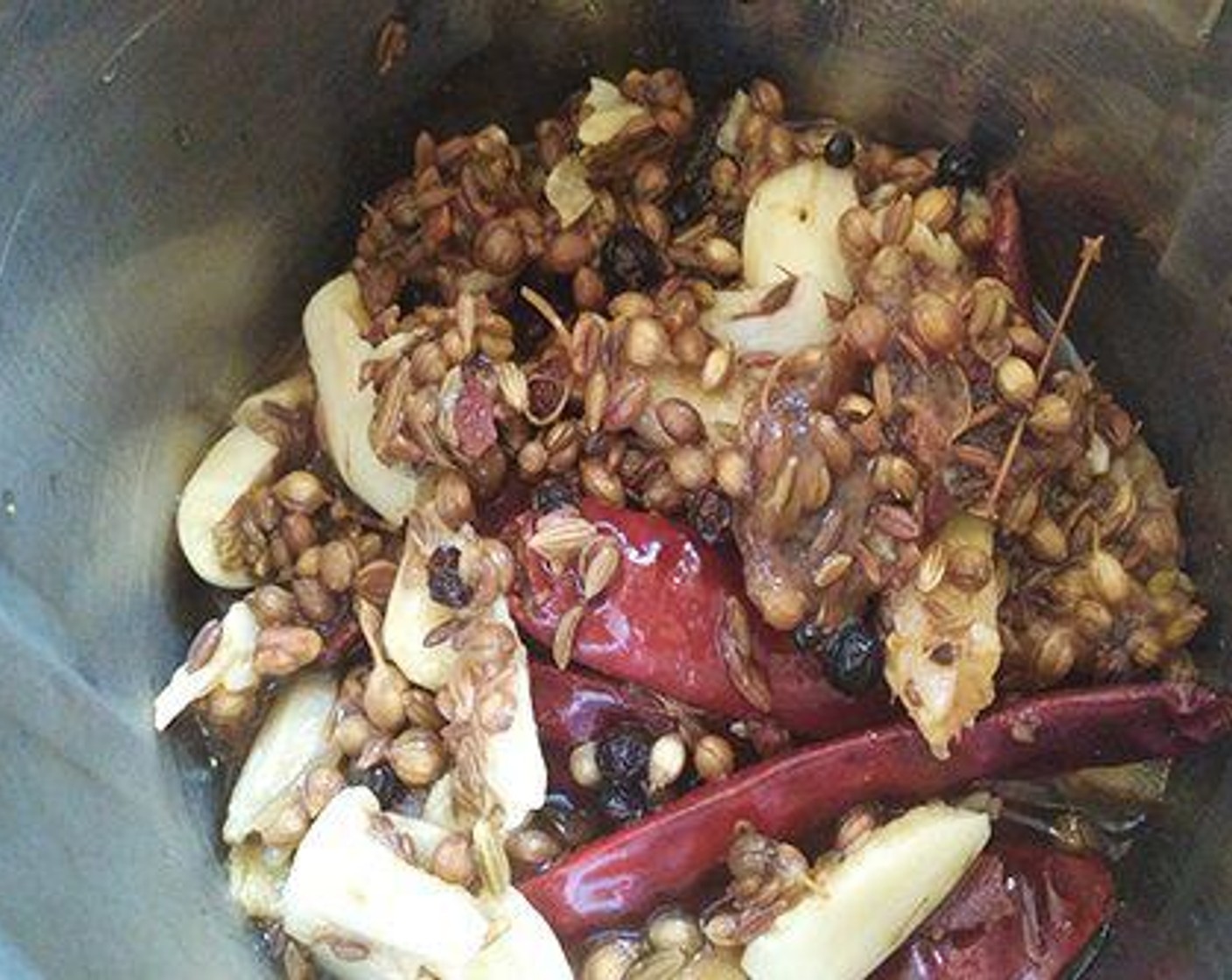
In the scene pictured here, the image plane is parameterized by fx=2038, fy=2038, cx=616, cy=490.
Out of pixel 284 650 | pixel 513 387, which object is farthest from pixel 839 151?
pixel 284 650

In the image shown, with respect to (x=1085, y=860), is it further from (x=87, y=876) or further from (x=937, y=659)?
(x=87, y=876)

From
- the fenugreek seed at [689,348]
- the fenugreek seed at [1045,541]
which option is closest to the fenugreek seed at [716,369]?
the fenugreek seed at [689,348]

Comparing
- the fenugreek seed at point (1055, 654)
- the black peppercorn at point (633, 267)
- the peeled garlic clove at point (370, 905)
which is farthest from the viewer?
the black peppercorn at point (633, 267)

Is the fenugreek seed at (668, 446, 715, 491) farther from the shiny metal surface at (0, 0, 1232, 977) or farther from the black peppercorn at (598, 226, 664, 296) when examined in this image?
the shiny metal surface at (0, 0, 1232, 977)

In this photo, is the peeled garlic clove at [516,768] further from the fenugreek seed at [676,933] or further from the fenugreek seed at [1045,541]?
the fenugreek seed at [1045,541]

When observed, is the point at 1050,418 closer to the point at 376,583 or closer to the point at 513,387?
the point at 513,387

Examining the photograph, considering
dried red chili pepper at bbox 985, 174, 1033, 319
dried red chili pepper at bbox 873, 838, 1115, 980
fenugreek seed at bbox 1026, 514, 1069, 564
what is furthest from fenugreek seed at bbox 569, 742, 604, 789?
dried red chili pepper at bbox 985, 174, 1033, 319
